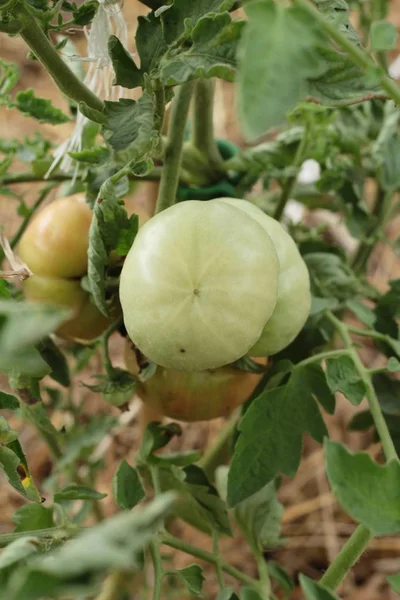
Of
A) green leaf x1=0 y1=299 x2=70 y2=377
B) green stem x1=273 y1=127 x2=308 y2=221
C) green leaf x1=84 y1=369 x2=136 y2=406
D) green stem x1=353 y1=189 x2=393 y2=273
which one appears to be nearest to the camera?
green leaf x1=0 y1=299 x2=70 y2=377

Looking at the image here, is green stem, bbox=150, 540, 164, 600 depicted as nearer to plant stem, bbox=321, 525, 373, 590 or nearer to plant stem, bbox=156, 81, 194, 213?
plant stem, bbox=321, 525, 373, 590

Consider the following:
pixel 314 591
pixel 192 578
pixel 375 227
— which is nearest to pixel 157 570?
pixel 192 578

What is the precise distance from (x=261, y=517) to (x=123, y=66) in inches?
17.3

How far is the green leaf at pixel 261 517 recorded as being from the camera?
2.21ft

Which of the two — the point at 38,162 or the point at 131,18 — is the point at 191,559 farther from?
the point at 131,18

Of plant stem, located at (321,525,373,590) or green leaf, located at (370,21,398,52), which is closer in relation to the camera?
green leaf, located at (370,21,398,52)

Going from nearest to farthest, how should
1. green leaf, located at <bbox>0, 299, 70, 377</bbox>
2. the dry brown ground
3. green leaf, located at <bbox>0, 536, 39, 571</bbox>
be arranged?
green leaf, located at <bbox>0, 299, 70, 377</bbox>
green leaf, located at <bbox>0, 536, 39, 571</bbox>
the dry brown ground

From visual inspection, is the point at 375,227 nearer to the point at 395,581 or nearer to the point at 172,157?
the point at 172,157

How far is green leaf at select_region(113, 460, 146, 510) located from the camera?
53 cm

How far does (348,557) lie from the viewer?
1.55ft

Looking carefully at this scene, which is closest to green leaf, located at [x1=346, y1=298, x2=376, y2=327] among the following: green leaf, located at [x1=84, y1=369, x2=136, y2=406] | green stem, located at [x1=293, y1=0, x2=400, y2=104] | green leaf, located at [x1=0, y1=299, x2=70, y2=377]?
green leaf, located at [x1=84, y1=369, x2=136, y2=406]

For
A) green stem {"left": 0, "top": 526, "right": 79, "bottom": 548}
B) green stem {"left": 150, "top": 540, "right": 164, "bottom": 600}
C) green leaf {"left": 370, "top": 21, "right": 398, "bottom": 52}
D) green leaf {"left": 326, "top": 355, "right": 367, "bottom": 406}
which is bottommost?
green stem {"left": 150, "top": 540, "right": 164, "bottom": 600}

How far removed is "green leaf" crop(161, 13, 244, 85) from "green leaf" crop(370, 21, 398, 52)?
103mm

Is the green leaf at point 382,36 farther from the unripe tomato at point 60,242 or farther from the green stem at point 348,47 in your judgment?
the unripe tomato at point 60,242
